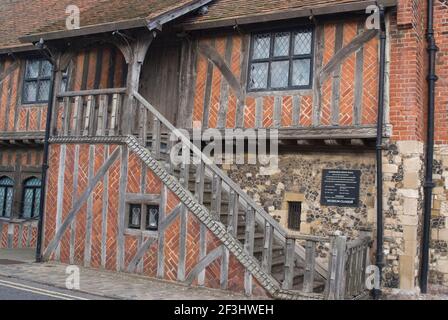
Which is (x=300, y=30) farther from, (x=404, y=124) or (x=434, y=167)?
(x=434, y=167)

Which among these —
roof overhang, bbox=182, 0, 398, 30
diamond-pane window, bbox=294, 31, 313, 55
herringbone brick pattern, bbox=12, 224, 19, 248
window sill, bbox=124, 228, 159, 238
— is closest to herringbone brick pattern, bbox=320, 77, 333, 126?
diamond-pane window, bbox=294, 31, 313, 55

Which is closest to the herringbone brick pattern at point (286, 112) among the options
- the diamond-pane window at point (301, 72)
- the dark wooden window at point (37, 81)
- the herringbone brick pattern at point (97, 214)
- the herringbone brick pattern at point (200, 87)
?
the diamond-pane window at point (301, 72)

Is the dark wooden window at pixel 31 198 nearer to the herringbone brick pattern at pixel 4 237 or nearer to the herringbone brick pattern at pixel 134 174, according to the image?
the herringbone brick pattern at pixel 4 237

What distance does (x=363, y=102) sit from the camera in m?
9.53

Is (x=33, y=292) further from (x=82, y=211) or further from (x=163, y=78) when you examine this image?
(x=163, y=78)

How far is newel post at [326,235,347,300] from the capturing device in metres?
7.69

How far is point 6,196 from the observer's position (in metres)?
14.9

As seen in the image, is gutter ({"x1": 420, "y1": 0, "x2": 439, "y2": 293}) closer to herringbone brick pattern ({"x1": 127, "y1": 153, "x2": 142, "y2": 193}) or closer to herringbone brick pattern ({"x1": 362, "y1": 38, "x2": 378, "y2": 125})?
herringbone brick pattern ({"x1": 362, "y1": 38, "x2": 378, "y2": 125})

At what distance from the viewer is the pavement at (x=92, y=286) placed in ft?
26.8

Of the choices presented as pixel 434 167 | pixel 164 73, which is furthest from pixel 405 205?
pixel 164 73

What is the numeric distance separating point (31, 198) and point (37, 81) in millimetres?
3201

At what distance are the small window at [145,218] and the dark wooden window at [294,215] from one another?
103 inches

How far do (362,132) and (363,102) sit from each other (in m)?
0.60

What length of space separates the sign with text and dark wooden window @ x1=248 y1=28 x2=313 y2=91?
180cm
